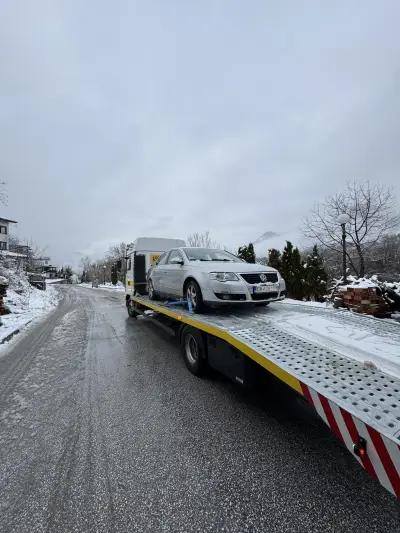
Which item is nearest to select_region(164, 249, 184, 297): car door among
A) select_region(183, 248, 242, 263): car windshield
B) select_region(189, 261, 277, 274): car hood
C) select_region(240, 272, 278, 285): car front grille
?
select_region(183, 248, 242, 263): car windshield

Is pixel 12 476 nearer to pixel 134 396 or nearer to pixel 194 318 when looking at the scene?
pixel 134 396

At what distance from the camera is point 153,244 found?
32.3ft

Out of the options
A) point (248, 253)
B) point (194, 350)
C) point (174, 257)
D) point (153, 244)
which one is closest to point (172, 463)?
point (194, 350)

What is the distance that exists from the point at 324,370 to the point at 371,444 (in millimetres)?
716

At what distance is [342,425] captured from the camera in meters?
1.72

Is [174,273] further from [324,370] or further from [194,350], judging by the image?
[324,370]

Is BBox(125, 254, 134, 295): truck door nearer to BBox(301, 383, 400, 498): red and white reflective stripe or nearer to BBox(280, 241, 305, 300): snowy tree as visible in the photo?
BBox(301, 383, 400, 498): red and white reflective stripe

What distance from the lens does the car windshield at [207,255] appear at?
5.80m

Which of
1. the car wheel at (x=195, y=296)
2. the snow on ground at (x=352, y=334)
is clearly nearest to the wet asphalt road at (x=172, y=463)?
the snow on ground at (x=352, y=334)

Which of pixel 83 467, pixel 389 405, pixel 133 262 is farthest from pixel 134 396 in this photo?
pixel 133 262

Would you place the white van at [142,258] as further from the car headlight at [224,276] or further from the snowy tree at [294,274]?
the snowy tree at [294,274]

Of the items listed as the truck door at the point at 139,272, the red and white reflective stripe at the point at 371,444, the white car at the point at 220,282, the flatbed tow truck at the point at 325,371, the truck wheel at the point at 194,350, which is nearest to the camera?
the red and white reflective stripe at the point at 371,444

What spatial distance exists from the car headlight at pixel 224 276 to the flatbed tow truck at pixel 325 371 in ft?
1.99

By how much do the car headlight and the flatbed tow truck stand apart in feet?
1.99
